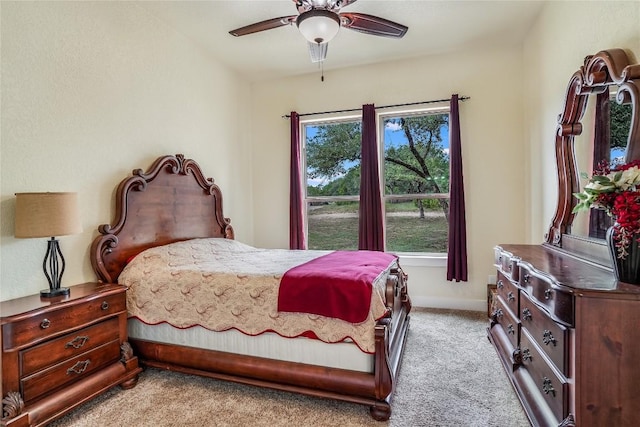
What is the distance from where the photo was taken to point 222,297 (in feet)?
7.27

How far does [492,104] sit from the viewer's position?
3.76m

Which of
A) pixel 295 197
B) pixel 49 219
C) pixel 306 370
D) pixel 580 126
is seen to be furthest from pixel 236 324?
pixel 580 126

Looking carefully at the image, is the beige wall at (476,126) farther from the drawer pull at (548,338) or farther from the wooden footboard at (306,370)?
the drawer pull at (548,338)

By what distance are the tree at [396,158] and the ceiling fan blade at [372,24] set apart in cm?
167

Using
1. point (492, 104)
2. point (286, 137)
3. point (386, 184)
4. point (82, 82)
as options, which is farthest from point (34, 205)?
point (492, 104)

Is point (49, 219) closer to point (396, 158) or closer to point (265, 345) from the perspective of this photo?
point (265, 345)

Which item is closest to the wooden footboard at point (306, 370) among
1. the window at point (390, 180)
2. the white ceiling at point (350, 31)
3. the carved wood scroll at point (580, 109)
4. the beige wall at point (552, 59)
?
the carved wood scroll at point (580, 109)

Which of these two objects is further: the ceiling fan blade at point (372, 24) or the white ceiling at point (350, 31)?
the white ceiling at point (350, 31)

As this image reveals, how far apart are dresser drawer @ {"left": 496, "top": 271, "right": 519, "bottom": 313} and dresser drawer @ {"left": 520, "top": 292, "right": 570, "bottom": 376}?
13cm

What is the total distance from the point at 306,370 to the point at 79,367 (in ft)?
4.55

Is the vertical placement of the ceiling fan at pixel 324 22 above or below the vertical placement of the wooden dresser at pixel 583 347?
above

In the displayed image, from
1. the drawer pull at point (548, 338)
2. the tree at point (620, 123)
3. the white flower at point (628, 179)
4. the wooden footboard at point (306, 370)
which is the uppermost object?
the tree at point (620, 123)

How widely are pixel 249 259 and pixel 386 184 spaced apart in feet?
7.11

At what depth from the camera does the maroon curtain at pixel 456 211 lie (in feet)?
12.2
